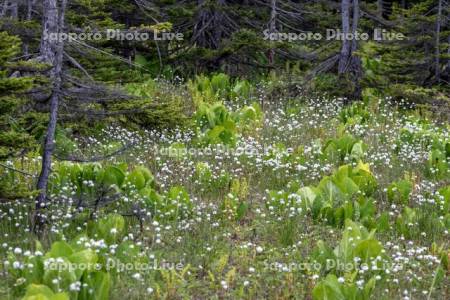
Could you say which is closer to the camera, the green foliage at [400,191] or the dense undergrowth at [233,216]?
the dense undergrowth at [233,216]

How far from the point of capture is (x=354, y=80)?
14570 millimetres

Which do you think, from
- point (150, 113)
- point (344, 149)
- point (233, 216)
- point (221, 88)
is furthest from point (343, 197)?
point (221, 88)

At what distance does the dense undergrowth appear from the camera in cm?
541

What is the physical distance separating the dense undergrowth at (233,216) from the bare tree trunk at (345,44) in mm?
3656

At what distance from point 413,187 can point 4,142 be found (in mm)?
5585

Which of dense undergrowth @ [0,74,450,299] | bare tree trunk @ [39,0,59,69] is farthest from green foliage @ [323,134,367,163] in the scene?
bare tree trunk @ [39,0,59,69]

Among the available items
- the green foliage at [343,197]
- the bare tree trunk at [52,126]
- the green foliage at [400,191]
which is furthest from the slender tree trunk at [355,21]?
the bare tree trunk at [52,126]

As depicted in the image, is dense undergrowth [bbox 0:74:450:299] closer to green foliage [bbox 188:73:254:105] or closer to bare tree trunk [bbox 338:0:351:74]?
green foliage [bbox 188:73:254:105]

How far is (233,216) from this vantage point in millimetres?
7160

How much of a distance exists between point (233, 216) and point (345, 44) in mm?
8763

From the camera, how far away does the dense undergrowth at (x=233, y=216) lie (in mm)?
5414

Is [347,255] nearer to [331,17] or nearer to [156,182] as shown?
[156,182]

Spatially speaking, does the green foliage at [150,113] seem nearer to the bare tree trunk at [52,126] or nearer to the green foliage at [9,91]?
the bare tree trunk at [52,126]

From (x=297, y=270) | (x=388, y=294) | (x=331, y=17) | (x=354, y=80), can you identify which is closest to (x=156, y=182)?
(x=297, y=270)
